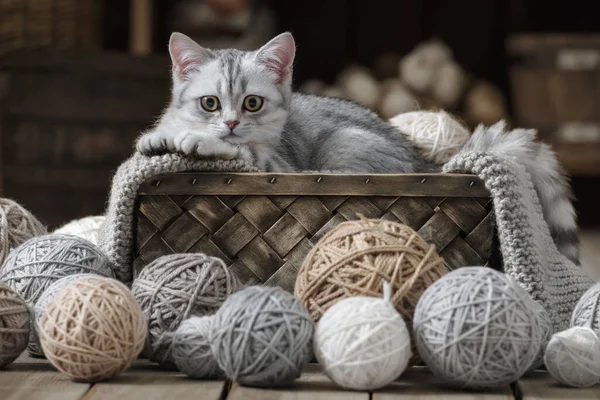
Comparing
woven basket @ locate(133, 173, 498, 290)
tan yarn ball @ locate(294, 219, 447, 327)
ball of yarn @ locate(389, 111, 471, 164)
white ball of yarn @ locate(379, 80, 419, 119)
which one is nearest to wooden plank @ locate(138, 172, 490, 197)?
woven basket @ locate(133, 173, 498, 290)

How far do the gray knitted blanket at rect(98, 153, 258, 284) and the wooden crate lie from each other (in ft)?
5.31

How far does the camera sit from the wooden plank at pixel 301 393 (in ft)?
4.25

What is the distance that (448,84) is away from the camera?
3947 mm

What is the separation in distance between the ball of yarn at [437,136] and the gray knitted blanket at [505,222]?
0.32 meters

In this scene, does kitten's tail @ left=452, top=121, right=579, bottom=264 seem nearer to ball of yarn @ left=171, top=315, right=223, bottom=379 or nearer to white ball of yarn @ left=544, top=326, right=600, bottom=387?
white ball of yarn @ left=544, top=326, right=600, bottom=387

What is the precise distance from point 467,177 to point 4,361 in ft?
2.50

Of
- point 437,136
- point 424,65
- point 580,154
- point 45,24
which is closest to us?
point 437,136

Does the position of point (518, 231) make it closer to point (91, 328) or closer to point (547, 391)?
point (547, 391)

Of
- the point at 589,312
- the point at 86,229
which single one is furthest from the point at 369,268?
the point at 86,229

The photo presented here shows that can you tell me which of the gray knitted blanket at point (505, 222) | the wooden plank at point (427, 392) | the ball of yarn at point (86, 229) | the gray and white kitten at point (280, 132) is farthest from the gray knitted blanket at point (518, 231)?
the ball of yarn at point (86, 229)

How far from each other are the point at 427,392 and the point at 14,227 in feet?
2.54

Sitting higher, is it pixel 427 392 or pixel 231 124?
pixel 231 124

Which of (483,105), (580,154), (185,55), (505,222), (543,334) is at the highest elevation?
(185,55)

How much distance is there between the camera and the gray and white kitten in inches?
69.6
